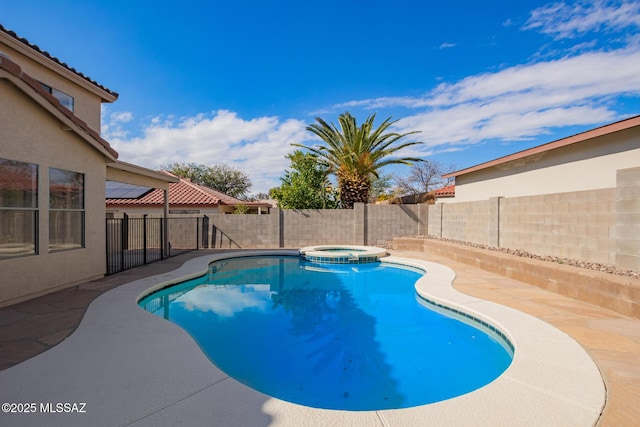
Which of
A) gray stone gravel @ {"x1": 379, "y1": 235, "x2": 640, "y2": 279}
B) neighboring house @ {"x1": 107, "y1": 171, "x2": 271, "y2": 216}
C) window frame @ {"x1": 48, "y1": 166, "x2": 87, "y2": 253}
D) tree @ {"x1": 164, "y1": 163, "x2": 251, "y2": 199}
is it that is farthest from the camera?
tree @ {"x1": 164, "y1": 163, "x2": 251, "y2": 199}

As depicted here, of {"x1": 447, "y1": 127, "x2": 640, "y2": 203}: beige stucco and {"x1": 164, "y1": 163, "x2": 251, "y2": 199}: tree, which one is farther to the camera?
{"x1": 164, "y1": 163, "x2": 251, "y2": 199}: tree

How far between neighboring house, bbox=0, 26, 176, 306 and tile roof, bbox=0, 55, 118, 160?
15mm

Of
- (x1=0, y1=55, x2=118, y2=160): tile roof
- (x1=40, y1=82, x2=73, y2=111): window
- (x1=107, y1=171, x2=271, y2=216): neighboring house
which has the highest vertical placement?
(x1=40, y1=82, x2=73, y2=111): window

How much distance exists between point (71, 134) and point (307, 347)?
7.49 m

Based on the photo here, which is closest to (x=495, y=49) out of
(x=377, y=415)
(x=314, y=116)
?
(x=314, y=116)

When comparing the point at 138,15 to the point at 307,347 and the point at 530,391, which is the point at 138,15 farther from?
the point at 530,391

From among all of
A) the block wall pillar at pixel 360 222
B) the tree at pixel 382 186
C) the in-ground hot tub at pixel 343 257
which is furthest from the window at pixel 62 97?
the tree at pixel 382 186

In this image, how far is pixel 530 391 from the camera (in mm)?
3215

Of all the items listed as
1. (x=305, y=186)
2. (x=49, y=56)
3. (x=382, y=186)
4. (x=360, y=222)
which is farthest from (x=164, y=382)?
(x=382, y=186)

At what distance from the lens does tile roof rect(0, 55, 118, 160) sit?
18.5 ft

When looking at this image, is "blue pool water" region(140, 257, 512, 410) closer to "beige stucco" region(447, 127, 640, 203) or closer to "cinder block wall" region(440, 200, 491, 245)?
"cinder block wall" region(440, 200, 491, 245)

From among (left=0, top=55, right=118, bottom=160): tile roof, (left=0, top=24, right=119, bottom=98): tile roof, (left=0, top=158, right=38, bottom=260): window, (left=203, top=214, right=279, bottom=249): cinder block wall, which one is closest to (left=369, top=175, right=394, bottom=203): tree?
(left=203, top=214, right=279, bottom=249): cinder block wall

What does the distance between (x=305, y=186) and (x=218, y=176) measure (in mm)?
32295

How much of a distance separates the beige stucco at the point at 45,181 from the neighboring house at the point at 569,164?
14.2m
